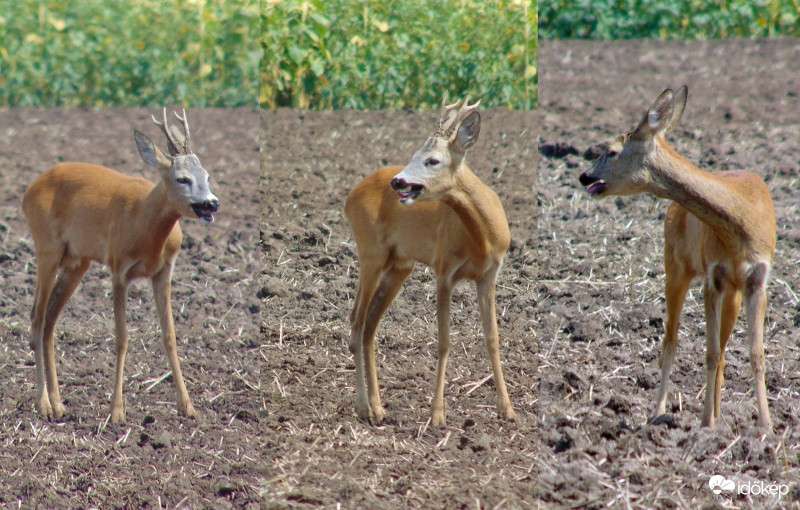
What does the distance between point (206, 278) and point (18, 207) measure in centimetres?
257

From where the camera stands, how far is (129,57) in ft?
38.0

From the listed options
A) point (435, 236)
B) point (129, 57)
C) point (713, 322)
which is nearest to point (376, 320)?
point (435, 236)

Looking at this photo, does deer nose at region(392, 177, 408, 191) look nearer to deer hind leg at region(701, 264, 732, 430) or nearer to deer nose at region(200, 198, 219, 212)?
deer nose at region(200, 198, 219, 212)

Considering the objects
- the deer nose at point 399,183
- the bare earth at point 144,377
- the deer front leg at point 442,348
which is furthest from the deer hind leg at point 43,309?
the deer nose at point 399,183

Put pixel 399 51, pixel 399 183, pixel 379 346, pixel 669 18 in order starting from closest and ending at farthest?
pixel 399 183 → pixel 379 346 → pixel 399 51 → pixel 669 18

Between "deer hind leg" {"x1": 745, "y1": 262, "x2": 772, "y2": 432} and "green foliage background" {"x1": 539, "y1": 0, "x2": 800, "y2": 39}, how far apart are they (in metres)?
8.20

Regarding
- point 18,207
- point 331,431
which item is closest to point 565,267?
point 331,431

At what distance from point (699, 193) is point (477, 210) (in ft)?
3.50

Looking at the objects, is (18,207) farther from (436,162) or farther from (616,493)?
(616,493)

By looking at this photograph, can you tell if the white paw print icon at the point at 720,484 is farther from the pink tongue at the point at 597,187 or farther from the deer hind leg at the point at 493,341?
the pink tongue at the point at 597,187

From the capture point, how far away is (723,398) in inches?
211

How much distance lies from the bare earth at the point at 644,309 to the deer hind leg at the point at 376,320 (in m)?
0.88

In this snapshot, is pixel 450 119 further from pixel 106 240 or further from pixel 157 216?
pixel 106 240

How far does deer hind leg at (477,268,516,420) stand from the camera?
475cm
